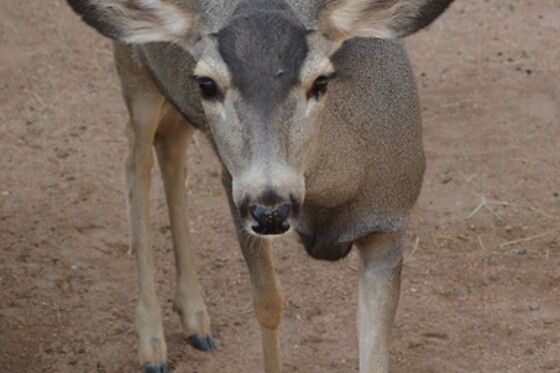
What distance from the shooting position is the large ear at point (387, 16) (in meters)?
5.66

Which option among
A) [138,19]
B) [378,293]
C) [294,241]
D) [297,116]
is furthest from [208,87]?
[294,241]

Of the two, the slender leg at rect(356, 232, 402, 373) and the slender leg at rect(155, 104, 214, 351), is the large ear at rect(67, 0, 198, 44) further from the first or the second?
the slender leg at rect(155, 104, 214, 351)

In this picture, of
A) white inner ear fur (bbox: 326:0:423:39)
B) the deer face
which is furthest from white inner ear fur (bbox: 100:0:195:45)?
white inner ear fur (bbox: 326:0:423:39)

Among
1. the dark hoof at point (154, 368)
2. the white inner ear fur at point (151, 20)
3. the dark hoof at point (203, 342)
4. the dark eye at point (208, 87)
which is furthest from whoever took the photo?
the dark hoof at point (203, 342)

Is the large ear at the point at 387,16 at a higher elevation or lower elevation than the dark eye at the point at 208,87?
lower

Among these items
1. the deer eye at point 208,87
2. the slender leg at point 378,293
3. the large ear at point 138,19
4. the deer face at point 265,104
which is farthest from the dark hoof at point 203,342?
the deer eye at point 208,87

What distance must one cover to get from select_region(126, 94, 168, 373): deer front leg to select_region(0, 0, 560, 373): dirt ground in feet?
0.46

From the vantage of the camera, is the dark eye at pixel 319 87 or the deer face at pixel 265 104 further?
the dark eye at pixel 319 87

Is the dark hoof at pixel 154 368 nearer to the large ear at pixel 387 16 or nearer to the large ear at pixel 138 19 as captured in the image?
the large ear at pixel 138 19

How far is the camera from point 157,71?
7.07 metres

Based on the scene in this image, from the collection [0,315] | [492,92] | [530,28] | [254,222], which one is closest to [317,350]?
[0,315]

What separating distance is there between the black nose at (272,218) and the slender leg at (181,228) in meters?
2.57

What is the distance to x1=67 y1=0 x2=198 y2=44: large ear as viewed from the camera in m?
5.72

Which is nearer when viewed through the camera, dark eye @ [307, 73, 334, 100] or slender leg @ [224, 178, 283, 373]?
dark eye @ [307, 73, 334, 100]
